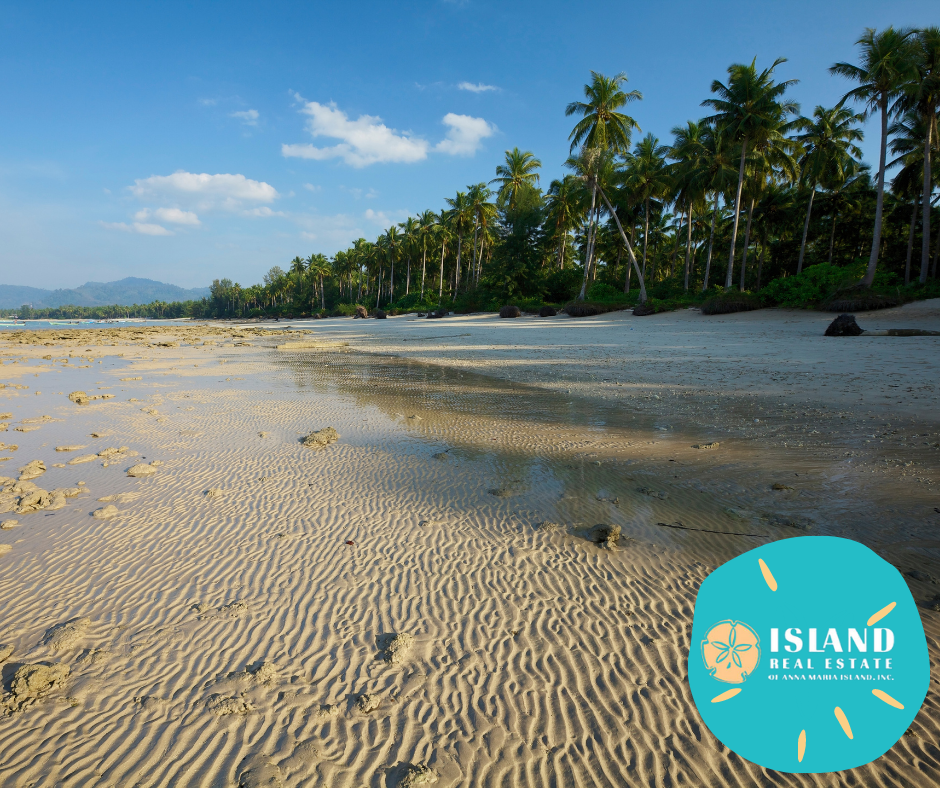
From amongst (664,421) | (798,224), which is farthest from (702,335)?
(798,224)

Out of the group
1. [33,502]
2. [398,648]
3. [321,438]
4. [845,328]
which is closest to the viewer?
[398,648]

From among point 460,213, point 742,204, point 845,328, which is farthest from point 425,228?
point 845,328

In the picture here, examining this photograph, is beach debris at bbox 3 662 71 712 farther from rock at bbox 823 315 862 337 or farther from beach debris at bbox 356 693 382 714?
rock at bbox 823 315 862 337

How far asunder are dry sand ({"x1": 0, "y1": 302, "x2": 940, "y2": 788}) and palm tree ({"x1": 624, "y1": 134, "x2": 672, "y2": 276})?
2937 centimetres

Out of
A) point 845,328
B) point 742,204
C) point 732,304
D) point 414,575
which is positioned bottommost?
point 414,575

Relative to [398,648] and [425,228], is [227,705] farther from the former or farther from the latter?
[425,228]

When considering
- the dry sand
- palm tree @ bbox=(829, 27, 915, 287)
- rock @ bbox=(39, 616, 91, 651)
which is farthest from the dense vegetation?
rock @ bbox=(39, 616, 91, 651)

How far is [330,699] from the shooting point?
89.7 inches

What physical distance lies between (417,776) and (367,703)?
457 mm

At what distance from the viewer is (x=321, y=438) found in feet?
22.3

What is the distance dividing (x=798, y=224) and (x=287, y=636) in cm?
4471

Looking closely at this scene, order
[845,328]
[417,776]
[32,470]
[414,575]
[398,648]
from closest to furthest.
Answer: [417,776]
[398,648]
[414,575]
[32,470]
[845,328]

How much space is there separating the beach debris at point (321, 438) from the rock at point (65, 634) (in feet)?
12.4

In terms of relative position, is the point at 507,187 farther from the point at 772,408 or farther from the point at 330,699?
the point at 330,699
